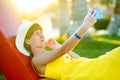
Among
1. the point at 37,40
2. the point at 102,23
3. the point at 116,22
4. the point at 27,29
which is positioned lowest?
the point at 102,23

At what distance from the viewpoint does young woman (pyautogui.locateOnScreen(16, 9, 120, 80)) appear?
3785mm

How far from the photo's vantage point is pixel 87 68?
153 inches

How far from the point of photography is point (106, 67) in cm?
378

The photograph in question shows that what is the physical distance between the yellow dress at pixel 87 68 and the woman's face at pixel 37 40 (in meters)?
0.25

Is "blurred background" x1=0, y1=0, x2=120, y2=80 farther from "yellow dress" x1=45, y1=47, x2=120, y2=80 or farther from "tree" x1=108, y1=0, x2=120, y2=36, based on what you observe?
"yellow dress" x1=45, y1=47, x2=120, y2=80

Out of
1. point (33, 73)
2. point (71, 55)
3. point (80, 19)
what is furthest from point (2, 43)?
point (80, 19)

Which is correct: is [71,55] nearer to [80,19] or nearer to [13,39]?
[13,39]

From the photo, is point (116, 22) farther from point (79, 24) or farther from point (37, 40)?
point (37, 40)

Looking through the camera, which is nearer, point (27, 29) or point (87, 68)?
point (87, 68)

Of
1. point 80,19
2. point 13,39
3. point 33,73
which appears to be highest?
point 13,39

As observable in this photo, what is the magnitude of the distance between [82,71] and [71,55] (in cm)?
63

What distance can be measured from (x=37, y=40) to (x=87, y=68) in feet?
2.09

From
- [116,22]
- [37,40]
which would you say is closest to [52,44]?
[37,40]

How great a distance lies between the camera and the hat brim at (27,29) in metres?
4.23
